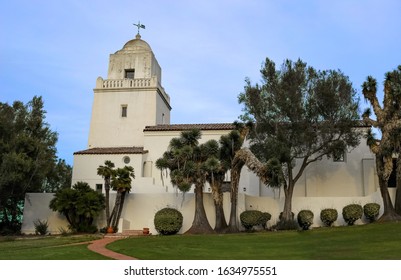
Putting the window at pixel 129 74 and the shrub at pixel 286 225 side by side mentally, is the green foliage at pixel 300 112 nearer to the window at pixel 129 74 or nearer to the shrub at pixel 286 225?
the shrub at pixel 286 225

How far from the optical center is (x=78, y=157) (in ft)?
117

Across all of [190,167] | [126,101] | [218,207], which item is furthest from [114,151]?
[218,207]

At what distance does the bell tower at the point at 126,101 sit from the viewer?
128 feet

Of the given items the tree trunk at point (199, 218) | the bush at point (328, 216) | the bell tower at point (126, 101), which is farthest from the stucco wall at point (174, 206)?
the bell tower at point (126, 101)

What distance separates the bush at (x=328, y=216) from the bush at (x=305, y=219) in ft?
2.69

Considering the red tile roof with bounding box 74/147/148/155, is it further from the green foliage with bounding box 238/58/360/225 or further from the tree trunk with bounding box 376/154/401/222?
the tree trunk with bounding box 376/154/401/222

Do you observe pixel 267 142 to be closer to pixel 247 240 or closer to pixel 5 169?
pixel 247 240

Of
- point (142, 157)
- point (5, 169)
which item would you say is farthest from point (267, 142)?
point (5, 169)

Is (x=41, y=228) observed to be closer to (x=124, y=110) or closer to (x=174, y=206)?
(x=174, y=206)

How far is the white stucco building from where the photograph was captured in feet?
99.1

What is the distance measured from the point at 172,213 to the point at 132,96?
15359 mm

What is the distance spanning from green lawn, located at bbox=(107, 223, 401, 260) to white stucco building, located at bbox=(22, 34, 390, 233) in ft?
20.7

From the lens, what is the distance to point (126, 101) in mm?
39750

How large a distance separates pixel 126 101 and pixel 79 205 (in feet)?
45.0
